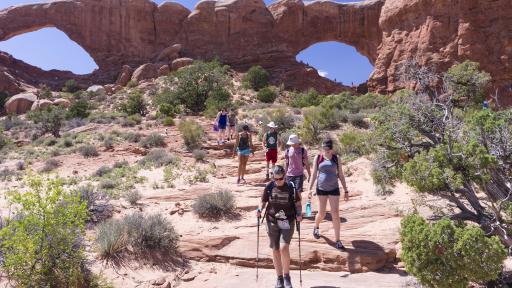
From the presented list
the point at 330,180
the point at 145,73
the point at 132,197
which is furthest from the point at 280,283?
the point at 145,73

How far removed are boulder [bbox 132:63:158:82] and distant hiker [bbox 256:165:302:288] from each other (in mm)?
35574

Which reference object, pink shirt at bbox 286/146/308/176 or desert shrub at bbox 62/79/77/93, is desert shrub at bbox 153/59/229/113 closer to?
pink shirt at bbox 286/146/308/176

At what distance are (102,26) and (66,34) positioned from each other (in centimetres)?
503

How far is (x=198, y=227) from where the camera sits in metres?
6.85

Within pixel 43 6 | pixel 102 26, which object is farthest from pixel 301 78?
pixel 43 6

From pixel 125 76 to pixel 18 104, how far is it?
1162 centimetres

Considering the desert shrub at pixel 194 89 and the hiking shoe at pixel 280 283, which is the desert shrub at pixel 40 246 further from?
the desert shrub at pixel 194 89

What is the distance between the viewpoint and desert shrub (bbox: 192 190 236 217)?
286 inches

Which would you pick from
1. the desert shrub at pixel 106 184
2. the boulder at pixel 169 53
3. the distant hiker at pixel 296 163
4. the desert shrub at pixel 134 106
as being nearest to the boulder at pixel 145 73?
the boulder at pixel 169 53

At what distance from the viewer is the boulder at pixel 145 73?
35.6m

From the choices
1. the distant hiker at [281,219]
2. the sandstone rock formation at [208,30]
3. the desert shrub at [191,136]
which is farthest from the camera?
the sandstone rock formation at [208,30]

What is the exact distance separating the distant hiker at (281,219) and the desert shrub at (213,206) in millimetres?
3392

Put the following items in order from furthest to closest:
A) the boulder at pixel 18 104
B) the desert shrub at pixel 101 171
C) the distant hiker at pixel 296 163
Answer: the boulder at pixel 18 104 → the desert shrub at pixel 101 171 → the distant hiker at pixel 296 163

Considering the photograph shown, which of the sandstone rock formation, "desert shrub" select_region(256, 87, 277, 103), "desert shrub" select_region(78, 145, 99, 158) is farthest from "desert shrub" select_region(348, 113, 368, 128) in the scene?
the sandstone rock formation
